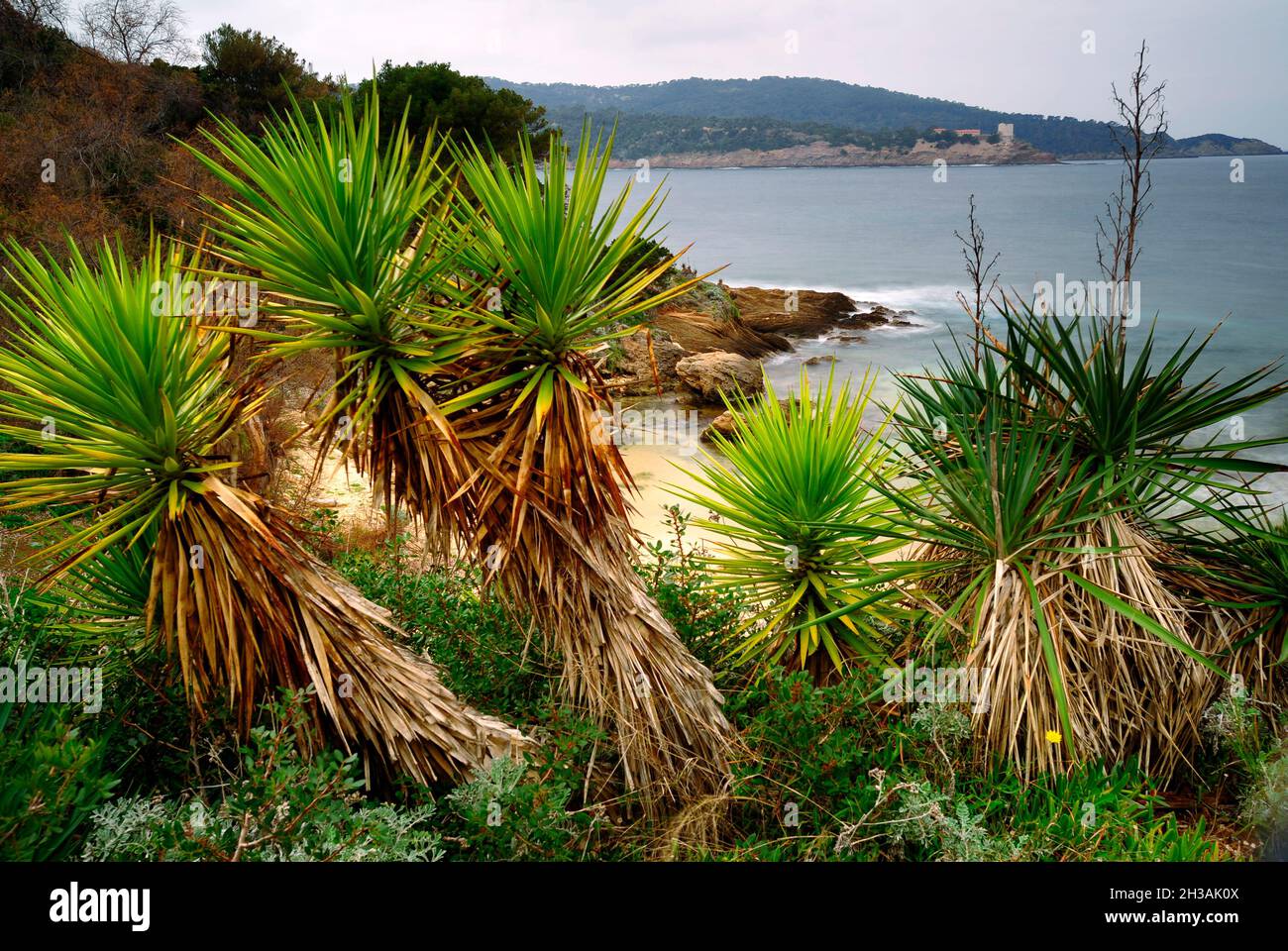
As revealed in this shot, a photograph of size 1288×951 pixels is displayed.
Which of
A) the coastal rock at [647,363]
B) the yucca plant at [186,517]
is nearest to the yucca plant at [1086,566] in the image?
the yucca plant at [186,517]

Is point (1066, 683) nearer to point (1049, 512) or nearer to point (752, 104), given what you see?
point (1049, 512)

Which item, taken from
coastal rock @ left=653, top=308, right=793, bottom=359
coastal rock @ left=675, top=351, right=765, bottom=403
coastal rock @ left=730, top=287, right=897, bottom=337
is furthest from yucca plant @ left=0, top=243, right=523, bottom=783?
coastal rock @ left=730, top=287, right=897, bottom=337

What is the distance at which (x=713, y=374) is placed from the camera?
1711 cm

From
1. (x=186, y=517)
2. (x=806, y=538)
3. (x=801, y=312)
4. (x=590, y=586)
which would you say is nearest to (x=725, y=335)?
(x=801, y=312)

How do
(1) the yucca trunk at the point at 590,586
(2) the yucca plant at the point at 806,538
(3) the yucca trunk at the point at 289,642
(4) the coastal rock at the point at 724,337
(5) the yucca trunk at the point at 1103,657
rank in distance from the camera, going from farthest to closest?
(4) the coastal rock at the point at 724,337
(2) the yucca plant at the point at 806,538
(5) the yucca trunk at the point at 1103,657
(1) the yucca trunk at the point at 590,586
(3) the yucca trunk at the point at 289,642

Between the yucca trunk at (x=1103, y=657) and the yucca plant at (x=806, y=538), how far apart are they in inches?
27.9

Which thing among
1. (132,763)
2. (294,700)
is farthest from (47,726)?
(294,700)

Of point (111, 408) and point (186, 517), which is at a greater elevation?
point (111, 408)

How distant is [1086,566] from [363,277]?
3.66 metres

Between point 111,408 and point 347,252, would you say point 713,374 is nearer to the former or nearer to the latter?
point 347,252

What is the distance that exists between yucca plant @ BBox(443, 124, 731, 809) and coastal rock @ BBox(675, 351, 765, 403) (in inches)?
501

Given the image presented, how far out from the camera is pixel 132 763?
3795 millimetres

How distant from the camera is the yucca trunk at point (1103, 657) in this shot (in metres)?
4.30

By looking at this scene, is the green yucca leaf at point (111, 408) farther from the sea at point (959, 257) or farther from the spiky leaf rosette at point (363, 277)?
the sea at point (959, 257)
